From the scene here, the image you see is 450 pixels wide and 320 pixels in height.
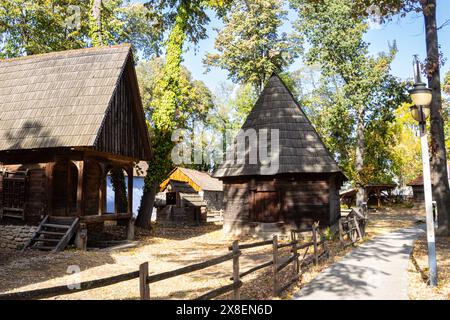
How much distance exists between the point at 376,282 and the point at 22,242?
13094 mm

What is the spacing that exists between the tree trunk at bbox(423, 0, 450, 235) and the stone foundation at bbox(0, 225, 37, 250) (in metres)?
16.8

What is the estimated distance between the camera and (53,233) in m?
13.9

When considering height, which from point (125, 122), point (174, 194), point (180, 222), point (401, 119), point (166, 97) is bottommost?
point (180, 222)

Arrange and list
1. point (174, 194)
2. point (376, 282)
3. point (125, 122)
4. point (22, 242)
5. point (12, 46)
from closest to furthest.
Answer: point (376, 282) → point (22, 242) → point (125, 122) → point (12, 46) → point (174, 194)

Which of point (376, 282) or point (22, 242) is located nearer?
point (376, 282)

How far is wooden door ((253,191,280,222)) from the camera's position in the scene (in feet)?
61.5

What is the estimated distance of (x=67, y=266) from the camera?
1130 cm

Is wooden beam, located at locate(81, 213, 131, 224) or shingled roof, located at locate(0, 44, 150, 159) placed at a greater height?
shingled roof, located at locate(0, 44, 150, 159)

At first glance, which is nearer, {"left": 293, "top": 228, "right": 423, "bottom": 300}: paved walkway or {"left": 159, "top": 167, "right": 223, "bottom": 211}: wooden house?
{"left": 293, "top": 228, "right": 423, "bottom": 300}: paved walkway

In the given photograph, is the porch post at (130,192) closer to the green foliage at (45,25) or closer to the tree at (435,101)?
the green foliage at (45,25)

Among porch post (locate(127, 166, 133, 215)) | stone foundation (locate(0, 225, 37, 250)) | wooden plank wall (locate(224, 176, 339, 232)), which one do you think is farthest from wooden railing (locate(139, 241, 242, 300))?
porch post (locate(127, 166, 133, 215))

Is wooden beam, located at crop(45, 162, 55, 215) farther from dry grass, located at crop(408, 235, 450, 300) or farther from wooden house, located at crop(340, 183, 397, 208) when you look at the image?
wooden house, located at crop(340, 183, 397, 208)
